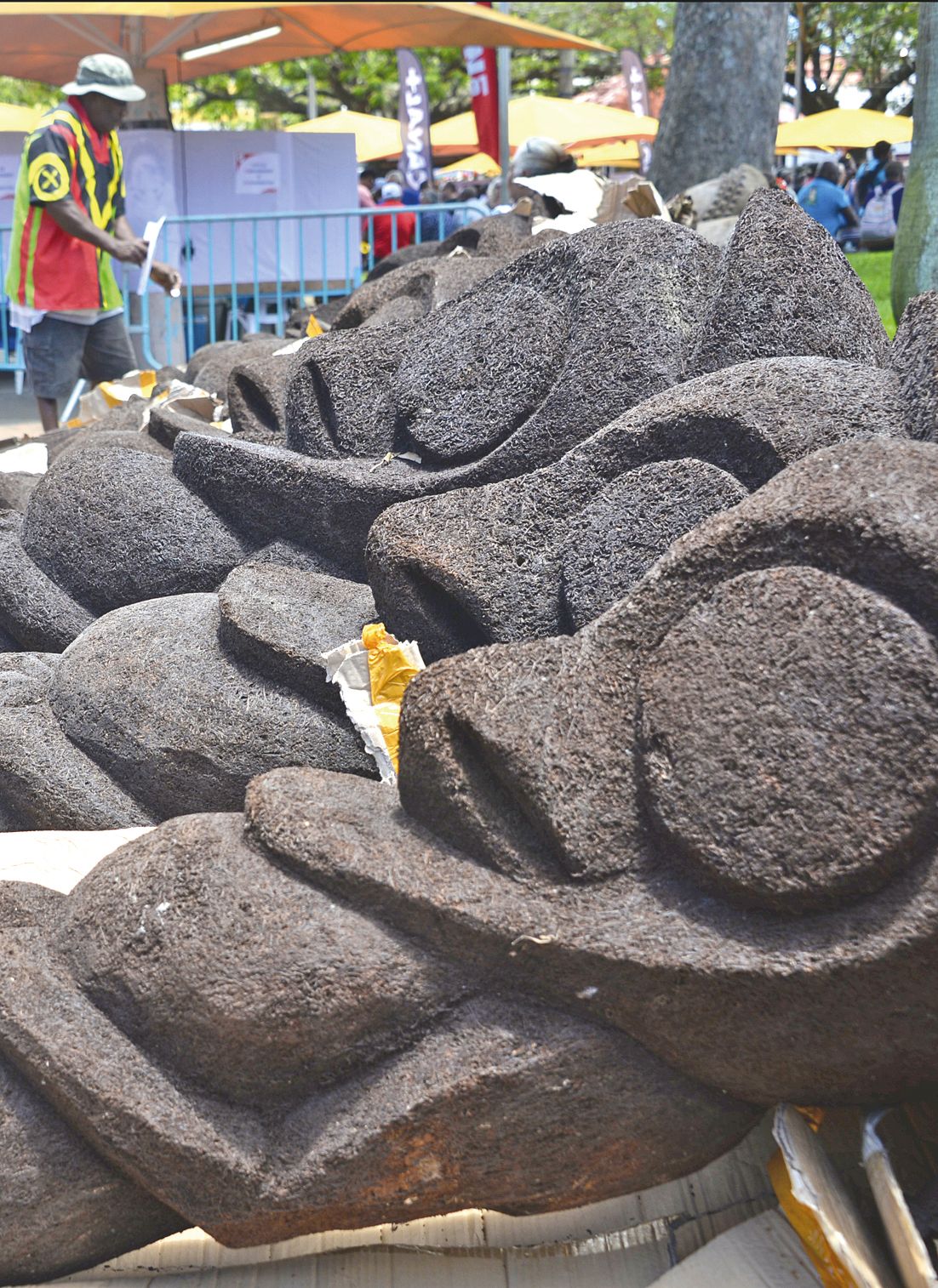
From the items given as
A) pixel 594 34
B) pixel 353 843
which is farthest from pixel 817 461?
pixel 594 34

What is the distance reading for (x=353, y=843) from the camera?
1.39 meters

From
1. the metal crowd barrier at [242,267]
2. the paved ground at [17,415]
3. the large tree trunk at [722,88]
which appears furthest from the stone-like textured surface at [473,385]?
the large tree trunk at [722,88]

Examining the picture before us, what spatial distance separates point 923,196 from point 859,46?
23.3 metres

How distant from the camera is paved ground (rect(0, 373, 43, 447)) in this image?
7.55 m

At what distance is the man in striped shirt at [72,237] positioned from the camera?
4887 mm

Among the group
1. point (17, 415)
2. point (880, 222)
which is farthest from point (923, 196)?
point (880, 222)

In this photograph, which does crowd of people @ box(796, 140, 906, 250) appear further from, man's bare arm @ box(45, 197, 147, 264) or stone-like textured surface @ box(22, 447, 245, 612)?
stone-like textured surface @ box(22, 447, 245, 612)

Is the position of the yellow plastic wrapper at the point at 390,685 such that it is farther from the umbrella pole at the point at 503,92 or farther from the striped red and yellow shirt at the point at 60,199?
the umbrella pole at the point at 503,92

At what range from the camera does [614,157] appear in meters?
17.4

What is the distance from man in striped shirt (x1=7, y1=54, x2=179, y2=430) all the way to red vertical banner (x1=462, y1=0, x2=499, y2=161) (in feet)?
22.5

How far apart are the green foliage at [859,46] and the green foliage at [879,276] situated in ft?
51.0

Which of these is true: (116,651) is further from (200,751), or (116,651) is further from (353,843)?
(353,843)

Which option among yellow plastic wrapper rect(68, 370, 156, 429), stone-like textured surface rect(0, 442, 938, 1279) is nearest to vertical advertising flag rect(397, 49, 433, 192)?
yellow plastic wrapper rect(68, 370, 156, 429)

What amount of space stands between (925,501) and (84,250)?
4.59 meters
